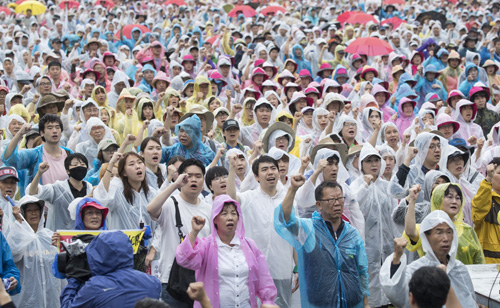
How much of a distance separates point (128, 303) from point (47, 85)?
7476 millimetres

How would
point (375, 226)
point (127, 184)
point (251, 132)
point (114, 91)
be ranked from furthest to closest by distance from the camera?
1. point (114, 91)
2. point (251, 132)
3. point (375, 226)
4. point (127, 184)

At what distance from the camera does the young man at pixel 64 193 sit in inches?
246

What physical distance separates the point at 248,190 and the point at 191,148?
1710 millimetres

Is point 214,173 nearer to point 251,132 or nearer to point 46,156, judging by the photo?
point 46,156

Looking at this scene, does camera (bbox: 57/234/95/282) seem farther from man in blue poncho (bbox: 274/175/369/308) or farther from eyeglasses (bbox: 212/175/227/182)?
eyeglasses (bbox: 212/175/227/182)

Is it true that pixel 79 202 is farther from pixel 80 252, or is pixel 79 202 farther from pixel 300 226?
pixel 300 226

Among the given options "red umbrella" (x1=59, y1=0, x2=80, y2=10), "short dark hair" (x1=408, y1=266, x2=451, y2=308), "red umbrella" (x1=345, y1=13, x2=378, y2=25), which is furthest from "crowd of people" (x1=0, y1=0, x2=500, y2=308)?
"red umbrella" (x1=59, y1=0, x2=80, y2=10)

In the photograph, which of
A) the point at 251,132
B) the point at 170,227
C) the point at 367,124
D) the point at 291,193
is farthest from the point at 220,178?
the point at 367,124

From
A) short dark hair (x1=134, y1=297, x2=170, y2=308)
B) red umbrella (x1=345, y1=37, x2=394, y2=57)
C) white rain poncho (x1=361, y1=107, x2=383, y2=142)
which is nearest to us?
short dark hair (x1=134, y1=297, x2=170, y2=308)

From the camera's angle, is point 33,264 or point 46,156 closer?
point 33,264

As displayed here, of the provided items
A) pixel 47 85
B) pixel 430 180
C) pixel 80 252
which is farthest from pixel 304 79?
pixel 80 252

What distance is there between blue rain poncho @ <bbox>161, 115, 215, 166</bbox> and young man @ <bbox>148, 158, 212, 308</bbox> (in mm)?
2053

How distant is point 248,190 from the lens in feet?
20.2

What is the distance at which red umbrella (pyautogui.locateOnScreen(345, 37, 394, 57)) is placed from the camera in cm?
1412
